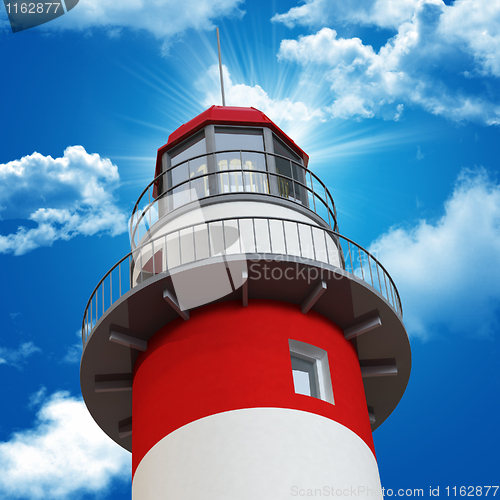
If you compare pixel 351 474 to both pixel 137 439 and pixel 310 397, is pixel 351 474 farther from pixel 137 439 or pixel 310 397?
pixel 137 439

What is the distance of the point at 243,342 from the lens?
48.1 feet

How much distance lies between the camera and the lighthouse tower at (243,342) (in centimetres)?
1337

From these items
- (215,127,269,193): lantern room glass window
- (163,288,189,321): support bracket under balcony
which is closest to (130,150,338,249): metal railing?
(215,127,269,193): lantern room glass window

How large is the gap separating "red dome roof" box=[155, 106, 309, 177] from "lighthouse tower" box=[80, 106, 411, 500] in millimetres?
49

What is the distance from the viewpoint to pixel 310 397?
1419 centimetres

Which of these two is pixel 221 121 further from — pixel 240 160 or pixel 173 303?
pixel 173 303

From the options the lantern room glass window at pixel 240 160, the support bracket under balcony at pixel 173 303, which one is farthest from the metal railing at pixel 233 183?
the support bracket under balcony at pixel 173 303

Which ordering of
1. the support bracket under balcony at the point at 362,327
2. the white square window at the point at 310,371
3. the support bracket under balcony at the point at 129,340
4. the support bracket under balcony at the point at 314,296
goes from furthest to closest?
the support bracket under balcony at the point at 362,327, the support bracket under balcony at the point at 129,340, the support bracket under balcony at the point at 314,296, the white square window at the point at 310,371

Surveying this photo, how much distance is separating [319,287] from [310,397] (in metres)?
2.41

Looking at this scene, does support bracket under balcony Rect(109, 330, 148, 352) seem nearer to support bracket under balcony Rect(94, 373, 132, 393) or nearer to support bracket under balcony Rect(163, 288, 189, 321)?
support bracket under balcony Rect(94, 373, 132, 393)

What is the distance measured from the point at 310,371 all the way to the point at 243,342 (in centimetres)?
166

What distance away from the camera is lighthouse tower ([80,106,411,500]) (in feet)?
43.9

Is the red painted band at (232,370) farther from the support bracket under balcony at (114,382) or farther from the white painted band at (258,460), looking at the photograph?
the support bracket under balcony at (114,382)

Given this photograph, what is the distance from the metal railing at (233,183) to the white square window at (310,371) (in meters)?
4.13
